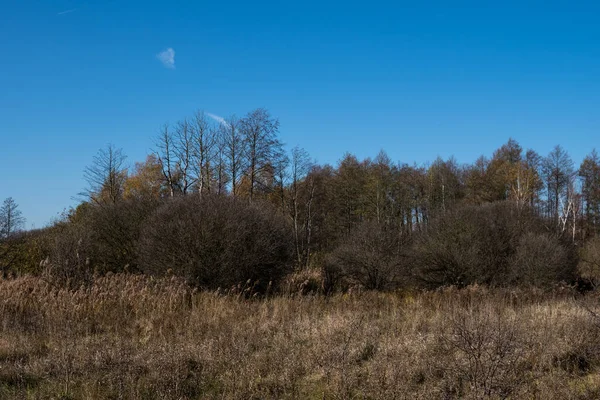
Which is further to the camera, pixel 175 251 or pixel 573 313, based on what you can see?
pixel 175 251

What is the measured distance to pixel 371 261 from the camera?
64.5 feet

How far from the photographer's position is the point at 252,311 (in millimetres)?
9234

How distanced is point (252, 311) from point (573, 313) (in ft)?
19.7

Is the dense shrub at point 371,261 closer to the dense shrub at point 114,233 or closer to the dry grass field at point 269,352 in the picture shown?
Result: the dense shrub at point 114,233

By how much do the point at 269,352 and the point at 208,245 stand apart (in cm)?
698

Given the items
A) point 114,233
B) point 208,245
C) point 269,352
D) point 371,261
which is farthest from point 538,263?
point 269,352

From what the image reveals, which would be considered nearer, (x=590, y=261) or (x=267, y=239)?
(x=267, y=239)

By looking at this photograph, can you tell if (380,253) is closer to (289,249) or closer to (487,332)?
(289,249)

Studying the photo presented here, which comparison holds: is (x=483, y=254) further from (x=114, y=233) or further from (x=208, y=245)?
(x=114, y=233)

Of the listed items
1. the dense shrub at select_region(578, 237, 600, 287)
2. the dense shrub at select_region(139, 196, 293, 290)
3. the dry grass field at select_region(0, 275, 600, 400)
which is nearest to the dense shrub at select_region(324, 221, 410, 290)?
the dense shrub at select_region(139, 196, 293, 290)

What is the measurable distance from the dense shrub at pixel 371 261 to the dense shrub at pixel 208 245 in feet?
20.6

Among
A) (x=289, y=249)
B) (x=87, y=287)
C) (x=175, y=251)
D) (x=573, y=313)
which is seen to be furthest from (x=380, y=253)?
(x=87, y=287)

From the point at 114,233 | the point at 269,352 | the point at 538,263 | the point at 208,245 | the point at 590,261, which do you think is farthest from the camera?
the point at 590,261

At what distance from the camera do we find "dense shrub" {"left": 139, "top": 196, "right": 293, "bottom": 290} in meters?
12.9
